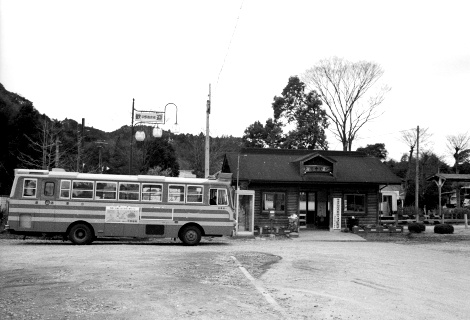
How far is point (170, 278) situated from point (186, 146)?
43805 mm

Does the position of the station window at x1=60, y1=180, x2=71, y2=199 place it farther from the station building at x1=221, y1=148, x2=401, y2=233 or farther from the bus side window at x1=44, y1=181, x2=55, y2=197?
the station building at x1=221, y1=148, x2=401, y2=233

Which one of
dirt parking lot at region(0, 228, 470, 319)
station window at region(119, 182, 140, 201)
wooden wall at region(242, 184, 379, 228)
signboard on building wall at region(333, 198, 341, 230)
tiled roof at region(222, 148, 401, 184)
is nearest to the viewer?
dirt parking lot at region(0, 228, 470, 319)

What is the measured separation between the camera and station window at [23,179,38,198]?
65.8 feet

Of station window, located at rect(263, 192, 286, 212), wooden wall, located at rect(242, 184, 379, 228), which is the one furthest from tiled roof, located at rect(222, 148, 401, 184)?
station window, located at rect(263, 192, 286, 212)

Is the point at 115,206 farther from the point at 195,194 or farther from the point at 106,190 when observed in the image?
the point at 195,194

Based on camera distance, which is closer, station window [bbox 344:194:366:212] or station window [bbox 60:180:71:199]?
station window [bbox 60:180:71:199]

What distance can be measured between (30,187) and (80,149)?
1195cm

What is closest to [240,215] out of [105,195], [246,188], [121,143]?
[246,188]

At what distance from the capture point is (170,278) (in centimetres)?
1129

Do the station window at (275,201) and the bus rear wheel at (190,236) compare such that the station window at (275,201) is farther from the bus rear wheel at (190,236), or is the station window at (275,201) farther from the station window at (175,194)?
the station window at (175,194)

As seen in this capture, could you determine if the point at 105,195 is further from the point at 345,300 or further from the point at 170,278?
the point at 345,300

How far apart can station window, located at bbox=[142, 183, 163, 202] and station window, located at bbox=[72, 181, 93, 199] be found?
2.09 m

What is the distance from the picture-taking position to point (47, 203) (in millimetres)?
20109

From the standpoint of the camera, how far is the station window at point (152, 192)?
2109cm
